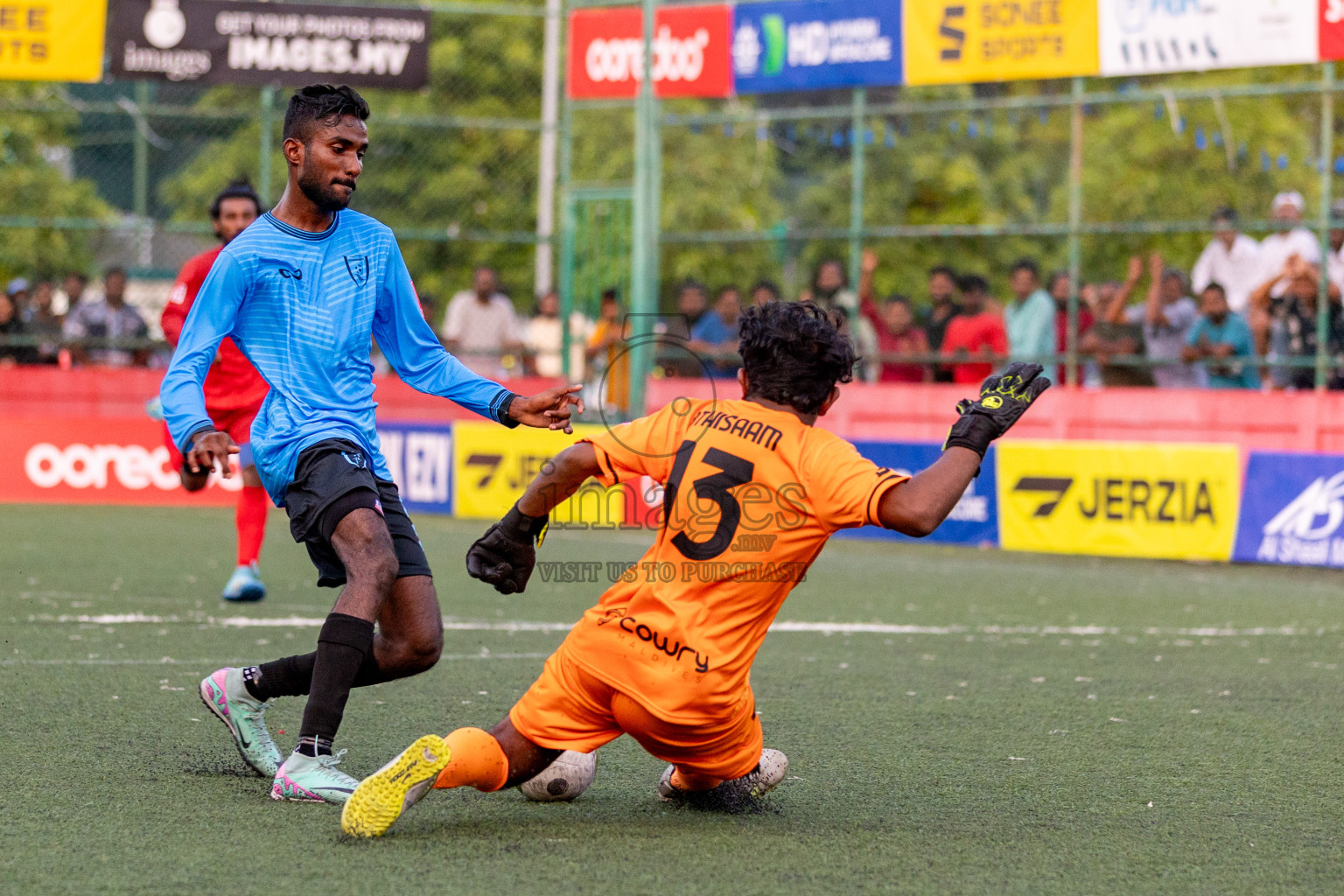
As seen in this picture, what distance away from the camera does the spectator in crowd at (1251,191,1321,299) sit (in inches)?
539

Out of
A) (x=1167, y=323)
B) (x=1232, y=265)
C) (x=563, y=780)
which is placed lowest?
(x=563, y=780)

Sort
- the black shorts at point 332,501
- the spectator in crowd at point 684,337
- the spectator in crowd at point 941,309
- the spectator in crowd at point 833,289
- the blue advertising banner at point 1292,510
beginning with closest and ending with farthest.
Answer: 1. the black shorts at point 332,501
2. the blue advertising banner at point 1292,510
3. the spectator in crowd at point 941,309
4. the spectator in crowd at point 833,289
5. the spectator in crowd at point 684,337

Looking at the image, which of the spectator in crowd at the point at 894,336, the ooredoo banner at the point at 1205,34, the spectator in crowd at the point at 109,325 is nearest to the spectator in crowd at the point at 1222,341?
the ooredoo banner at the point at 1205,34

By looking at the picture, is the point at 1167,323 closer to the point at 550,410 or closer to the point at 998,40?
the point at 998,40

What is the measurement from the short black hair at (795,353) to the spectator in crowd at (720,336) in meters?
11.4

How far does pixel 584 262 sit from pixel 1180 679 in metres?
11.3

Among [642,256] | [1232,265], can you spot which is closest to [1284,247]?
[1232,265]

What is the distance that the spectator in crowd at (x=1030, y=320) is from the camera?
48.6ft

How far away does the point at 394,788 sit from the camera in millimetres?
4090

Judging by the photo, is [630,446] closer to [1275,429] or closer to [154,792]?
[154,792]

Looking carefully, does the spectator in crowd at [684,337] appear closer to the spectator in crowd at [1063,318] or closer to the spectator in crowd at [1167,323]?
the spectator in crowd at [1063,318]

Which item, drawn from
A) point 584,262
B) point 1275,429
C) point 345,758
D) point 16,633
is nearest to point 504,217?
point 584,262

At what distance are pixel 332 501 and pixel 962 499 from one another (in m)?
8.65

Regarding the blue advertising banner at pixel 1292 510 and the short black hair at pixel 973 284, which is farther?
the short black hair at pixel 973 284
